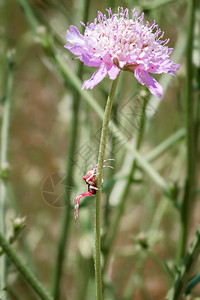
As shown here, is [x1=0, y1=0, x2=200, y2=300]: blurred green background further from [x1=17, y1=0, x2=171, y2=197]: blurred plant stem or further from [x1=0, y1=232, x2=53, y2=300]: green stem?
[x1=0, y1=232, x2=53, y2=300]: green stem

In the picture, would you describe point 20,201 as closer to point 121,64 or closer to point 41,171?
point 41,171

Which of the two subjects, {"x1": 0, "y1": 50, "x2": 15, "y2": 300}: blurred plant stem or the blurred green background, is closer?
{"x1": 0, "y1": 50, "x2": 15, "y2": 300}: blurred plant stem

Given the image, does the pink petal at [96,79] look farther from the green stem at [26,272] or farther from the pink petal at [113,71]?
the green stem at [26,272]

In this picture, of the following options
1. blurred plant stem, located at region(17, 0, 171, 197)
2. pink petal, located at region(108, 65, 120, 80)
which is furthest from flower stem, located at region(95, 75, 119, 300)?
blurred plant stem, located at region(17, 0, 171, 197)

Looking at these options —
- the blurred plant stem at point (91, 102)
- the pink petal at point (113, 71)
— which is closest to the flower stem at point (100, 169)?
the pink petal at point (113, 71)

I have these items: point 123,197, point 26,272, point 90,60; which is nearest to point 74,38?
point 90,60

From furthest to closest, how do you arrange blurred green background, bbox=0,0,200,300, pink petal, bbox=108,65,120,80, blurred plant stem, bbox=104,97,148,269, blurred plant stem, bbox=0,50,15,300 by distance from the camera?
blurred green background, bbox=0,0,200,300 → blurred plant stem, bbox=104,97,148,269 → blurred plant stem, bbox=0,50,15,300 → pink petal, bbox=108,65,120,80
